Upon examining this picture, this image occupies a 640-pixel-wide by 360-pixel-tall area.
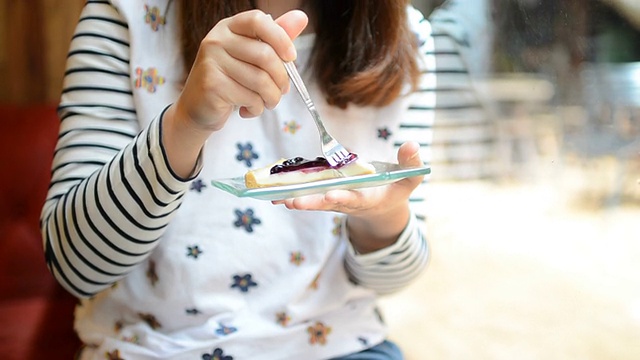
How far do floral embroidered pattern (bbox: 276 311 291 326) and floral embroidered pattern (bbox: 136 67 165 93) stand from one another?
0.28m

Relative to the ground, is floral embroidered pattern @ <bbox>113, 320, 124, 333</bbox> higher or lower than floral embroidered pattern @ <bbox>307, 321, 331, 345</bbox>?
higher

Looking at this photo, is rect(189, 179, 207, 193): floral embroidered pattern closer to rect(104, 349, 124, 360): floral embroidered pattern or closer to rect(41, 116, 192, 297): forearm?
rect(41, 116, 192, 297): forearm

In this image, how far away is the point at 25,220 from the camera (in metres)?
1.04

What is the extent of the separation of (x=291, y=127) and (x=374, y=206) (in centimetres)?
16

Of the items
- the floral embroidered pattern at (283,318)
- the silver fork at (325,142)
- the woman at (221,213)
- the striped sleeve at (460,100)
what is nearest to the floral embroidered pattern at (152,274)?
the woman at (221,213)

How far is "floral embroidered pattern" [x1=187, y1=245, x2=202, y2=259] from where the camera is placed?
70 centimetres

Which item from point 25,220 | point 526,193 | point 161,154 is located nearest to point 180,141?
point 161,154

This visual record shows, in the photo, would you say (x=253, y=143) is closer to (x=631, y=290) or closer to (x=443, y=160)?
(x=443, y=160)

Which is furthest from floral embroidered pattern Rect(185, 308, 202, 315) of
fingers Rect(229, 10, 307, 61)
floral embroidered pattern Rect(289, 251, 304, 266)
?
fingers Rect(229, 10, 307, 61)

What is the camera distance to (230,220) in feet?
2.34

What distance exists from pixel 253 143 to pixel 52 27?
70 cm

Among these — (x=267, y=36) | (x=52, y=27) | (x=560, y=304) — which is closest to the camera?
(x=267, y=36)

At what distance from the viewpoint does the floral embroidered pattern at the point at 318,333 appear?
0.75 m

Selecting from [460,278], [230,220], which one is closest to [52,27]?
[230,220]
